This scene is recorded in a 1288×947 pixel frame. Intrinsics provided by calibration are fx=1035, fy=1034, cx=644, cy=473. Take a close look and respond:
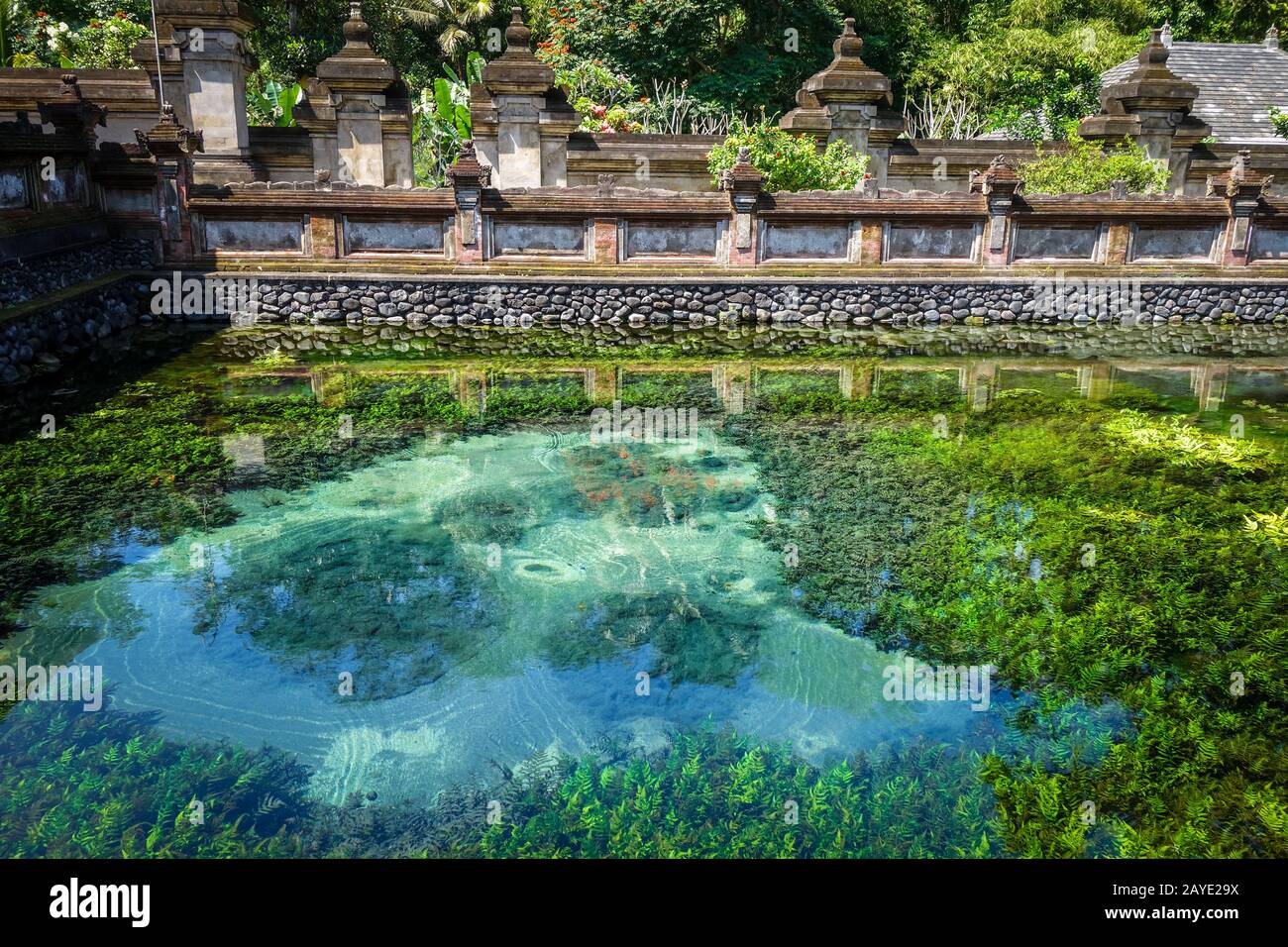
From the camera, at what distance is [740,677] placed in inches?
260

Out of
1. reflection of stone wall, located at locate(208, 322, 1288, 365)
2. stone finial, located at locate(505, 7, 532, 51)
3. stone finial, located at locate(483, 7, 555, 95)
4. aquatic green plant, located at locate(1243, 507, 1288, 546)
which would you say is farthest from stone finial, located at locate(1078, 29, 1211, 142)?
aquatic green plant, located at locate(1243, 507, 1288, 546)

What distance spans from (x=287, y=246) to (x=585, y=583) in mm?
11379

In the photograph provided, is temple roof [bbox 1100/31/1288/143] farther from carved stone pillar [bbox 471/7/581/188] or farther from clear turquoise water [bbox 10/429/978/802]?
clear turquoise water [bbox 10/429/978/802]

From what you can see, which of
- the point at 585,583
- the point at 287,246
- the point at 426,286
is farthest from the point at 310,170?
the point at 585,583

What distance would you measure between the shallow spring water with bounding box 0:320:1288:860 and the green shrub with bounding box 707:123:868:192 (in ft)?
22.3

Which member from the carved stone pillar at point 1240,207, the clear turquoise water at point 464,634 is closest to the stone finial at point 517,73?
the carved stone pillar at point 1240,207

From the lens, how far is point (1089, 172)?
1930cm

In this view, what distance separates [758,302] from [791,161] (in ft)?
11.0

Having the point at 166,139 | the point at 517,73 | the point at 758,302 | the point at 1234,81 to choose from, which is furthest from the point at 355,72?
the point at 1234,81

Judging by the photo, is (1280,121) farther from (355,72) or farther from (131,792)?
(131,792)

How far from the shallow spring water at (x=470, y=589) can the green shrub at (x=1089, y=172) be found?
7.22 meters

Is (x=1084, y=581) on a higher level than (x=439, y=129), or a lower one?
lower

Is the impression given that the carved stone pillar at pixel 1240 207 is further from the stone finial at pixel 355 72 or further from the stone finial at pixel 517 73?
the stone finial at pixel 355 72

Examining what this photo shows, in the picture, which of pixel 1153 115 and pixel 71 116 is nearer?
pixel 71 116
